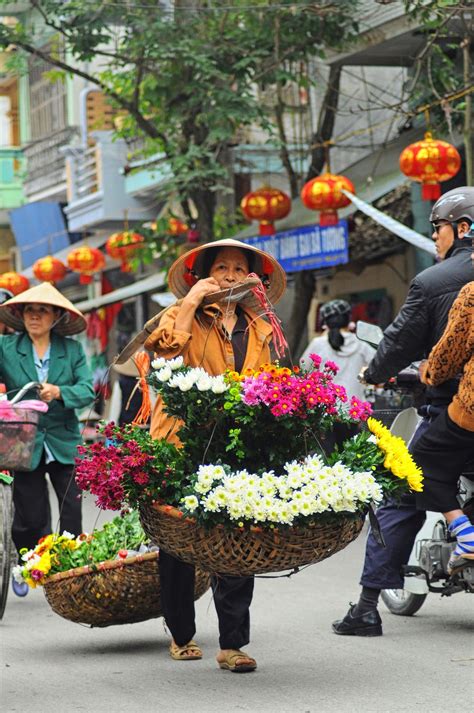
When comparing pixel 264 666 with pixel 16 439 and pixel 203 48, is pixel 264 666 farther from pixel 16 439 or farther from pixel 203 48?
pixel 203 48

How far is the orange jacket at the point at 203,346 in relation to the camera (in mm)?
6230

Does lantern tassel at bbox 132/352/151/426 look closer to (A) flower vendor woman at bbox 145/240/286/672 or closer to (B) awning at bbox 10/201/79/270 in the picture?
(A) flower vendor woman at bbox 145/240/286/672

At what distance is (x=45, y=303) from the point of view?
28.7 ft

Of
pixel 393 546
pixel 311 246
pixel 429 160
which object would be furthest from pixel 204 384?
pixel 311 246

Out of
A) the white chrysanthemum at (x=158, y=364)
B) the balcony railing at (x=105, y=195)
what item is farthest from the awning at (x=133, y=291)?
the white chrysanthemum at (x=158, y=364)

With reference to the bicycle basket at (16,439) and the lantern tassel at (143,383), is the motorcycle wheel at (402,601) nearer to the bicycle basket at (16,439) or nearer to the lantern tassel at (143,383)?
the lantern tassel at (143,383)

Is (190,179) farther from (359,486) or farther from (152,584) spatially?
(359,486)

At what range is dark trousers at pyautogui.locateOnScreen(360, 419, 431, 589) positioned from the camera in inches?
286

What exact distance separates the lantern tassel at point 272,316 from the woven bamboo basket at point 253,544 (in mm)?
981

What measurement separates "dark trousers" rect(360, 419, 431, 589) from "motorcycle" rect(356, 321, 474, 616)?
7 cm

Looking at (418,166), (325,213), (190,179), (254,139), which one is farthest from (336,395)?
(254,139)

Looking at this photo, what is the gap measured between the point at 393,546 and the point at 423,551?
148 millimetres

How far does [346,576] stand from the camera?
966 cm

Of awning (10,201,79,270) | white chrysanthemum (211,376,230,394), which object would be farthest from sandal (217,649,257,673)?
awning (10,201,79,270)
